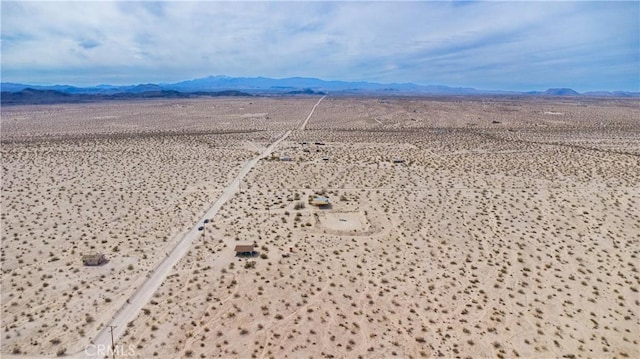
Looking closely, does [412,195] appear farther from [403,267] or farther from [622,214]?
[622,214]

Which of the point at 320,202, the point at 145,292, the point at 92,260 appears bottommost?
the point at 145,292

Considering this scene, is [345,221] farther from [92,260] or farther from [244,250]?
[92,260]

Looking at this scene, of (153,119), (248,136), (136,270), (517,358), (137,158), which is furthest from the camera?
(153,119)

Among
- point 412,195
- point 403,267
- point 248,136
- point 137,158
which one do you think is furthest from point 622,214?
point 248,136

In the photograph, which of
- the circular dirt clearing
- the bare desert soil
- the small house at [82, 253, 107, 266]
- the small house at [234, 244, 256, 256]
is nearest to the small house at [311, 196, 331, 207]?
the bare desert soil

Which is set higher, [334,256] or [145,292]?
[334,256]

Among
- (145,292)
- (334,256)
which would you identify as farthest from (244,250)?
(145,292)

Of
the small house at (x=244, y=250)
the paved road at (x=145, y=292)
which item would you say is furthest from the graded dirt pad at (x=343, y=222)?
the paved road at (x=145, y=292)

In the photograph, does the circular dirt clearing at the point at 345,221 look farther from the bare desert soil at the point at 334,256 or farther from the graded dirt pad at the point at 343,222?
the bare desert soil at the point at 334,256
